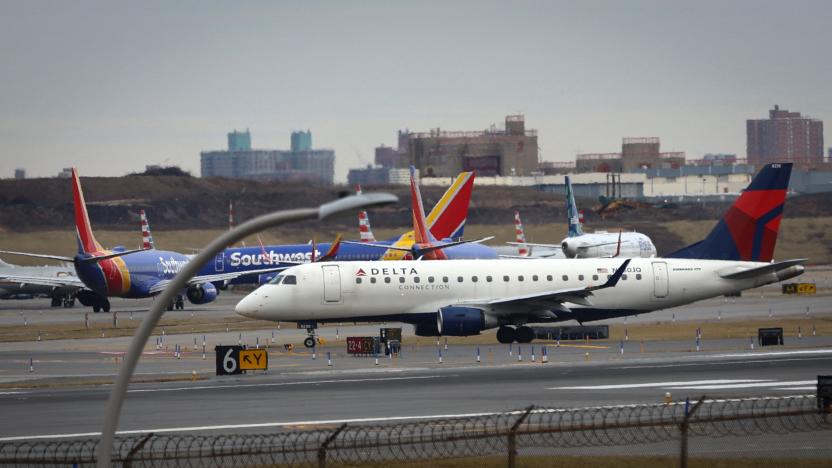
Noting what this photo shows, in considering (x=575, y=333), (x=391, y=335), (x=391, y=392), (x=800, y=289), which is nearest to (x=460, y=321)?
(x=391, y=335)

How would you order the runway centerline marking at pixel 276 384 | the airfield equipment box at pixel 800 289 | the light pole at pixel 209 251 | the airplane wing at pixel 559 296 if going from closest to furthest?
the light pole at pixel 209 251 → the runway centerline marking at pixel 276 384 → the airplane wing at pixel 559 296 → the airfield equipment box at pixel 800 289

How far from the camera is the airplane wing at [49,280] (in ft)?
325

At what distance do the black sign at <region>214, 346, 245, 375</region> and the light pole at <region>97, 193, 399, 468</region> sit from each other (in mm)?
29051

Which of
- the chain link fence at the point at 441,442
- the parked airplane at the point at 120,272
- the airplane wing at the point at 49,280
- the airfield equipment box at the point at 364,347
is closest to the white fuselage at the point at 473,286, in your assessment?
the airfield equipment box at the point at 364,347

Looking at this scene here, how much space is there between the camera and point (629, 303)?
57969mm

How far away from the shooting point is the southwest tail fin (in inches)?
2378

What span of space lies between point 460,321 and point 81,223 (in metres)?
41.6

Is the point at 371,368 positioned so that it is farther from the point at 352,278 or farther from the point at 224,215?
Answer: the point at 224,215

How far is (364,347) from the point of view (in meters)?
54.1

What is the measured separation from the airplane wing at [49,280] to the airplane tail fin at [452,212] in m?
28.2

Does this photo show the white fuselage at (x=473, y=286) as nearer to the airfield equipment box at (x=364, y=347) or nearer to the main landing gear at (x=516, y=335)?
the main landing gear at (x=516, y=335)

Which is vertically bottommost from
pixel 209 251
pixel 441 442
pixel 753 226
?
pixel 441 442

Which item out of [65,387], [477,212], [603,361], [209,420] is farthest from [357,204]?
[477,212]

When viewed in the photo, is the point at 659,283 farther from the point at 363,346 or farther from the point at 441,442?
the point at 441,442
